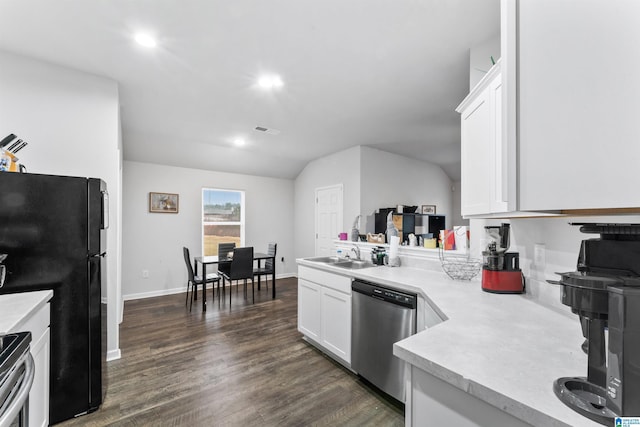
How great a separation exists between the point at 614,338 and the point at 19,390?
6.07 feet

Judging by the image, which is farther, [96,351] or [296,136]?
[296,136]

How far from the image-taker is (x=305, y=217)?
6305mm

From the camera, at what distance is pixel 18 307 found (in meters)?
1.42

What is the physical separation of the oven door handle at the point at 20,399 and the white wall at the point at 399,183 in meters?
4.20

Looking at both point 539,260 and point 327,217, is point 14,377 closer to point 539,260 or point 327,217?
point 539,260

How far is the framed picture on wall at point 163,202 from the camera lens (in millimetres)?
4938

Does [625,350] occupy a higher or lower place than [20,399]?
higher

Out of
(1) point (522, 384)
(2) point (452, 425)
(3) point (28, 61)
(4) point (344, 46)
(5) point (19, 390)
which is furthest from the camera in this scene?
(3) point (28, 61)

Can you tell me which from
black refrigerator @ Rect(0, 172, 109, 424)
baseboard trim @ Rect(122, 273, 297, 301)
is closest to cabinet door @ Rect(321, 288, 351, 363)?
black refrigerator @ Rect(0, 172, 109, 424)

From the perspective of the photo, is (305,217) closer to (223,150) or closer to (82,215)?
(223,150)

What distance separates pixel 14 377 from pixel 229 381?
1.51m

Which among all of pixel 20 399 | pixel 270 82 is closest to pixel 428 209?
pixel 270 82

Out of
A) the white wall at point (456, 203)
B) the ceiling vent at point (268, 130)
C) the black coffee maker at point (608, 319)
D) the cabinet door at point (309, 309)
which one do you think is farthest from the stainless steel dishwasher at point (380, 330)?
the white wall at point (456, 203)

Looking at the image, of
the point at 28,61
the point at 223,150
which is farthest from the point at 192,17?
the point at 223,150
